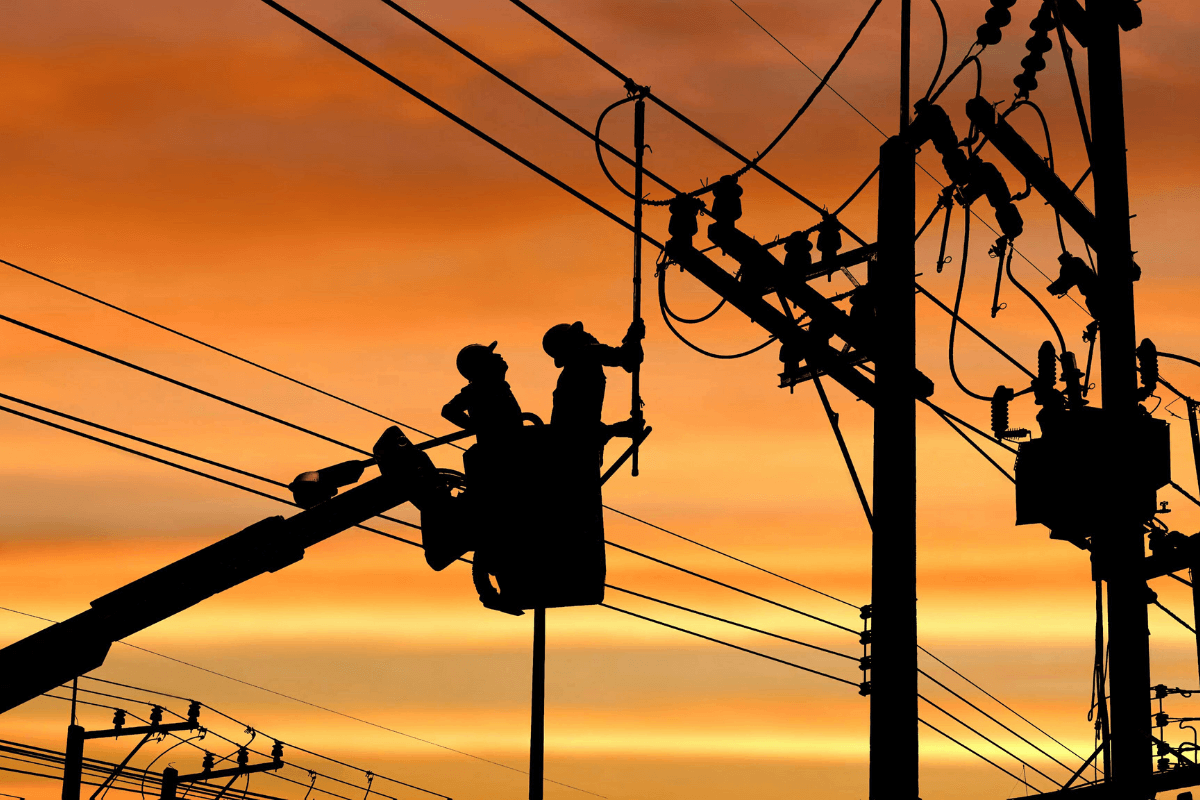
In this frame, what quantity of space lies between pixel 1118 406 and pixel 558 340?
6.47 m

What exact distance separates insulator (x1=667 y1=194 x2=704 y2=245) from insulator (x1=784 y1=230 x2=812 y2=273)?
0.82 meters

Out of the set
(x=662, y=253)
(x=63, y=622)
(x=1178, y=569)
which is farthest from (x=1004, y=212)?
(x=1178, y=569)

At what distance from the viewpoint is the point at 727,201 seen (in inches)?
465

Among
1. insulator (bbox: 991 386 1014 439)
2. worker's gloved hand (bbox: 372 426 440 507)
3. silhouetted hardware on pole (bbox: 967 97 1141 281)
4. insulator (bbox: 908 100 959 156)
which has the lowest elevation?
worker's gloved hand (bbox: 372 426 440 507)

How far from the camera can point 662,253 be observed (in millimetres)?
12320

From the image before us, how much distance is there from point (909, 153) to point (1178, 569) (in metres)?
12.9

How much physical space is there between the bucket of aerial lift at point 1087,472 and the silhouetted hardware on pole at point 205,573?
270 inches

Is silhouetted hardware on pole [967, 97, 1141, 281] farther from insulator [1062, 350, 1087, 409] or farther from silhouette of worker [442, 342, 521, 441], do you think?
silhouette of worker [442, 342, 521, 441]

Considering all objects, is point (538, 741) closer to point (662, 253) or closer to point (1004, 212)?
point (662, 253)

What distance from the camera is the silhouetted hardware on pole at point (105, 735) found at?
26.5 metres

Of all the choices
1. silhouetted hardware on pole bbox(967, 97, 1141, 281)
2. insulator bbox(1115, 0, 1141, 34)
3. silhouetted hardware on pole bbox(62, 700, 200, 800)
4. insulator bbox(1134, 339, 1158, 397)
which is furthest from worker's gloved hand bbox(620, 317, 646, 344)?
silhouetted hardware on pole bbox(62, 700, 200, 800)

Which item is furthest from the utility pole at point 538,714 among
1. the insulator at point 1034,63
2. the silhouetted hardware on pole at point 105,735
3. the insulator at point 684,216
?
the silhouetted hardware on pole at point 105,735

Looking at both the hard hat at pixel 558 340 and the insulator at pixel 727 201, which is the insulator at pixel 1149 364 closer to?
the insulator at pixel 727 201

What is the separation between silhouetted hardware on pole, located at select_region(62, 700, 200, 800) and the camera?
26.5 meters
